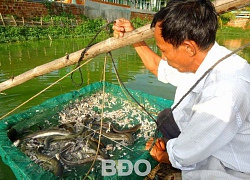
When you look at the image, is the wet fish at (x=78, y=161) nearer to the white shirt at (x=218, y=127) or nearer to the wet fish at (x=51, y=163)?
the wet fish at (x=51, y=163)

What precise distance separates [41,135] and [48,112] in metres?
0.76

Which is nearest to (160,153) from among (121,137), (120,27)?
(121,137)

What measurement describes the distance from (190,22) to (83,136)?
102 inches

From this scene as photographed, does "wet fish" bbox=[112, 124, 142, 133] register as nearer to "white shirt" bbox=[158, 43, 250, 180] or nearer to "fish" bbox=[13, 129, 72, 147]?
"fish" bbox=[13, 129, 72, 147]

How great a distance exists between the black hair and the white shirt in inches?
6.6

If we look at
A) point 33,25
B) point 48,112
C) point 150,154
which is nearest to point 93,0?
point 33,25

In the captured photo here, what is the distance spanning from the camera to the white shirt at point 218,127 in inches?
54.5

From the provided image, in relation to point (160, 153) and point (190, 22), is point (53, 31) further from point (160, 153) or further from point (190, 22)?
point (190, 22)

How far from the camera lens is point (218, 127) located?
1.39 m

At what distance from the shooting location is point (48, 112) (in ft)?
13.5

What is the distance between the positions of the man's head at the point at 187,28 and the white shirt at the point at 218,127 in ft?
0.41

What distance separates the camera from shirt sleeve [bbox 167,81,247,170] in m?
1.37

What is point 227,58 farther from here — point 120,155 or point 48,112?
point 48,112

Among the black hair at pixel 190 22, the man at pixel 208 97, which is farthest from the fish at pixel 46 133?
the black hair at pixel 190 22
